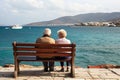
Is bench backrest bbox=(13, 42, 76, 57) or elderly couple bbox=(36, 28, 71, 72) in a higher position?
elderly couple bbox=(36, 28, 71, 72)

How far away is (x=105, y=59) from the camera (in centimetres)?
2869

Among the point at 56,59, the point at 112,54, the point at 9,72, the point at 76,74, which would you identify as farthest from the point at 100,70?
the point at 112,54

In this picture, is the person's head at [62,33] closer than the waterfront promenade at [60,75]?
No

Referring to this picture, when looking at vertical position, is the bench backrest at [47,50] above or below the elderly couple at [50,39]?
below

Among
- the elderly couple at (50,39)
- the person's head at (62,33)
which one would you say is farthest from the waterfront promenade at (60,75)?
the person's head at (62,33)

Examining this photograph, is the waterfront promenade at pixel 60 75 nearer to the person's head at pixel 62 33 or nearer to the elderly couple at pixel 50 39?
the elderly couple at pixel 50 39

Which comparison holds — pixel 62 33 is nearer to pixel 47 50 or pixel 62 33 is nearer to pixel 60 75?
pixel 47 50

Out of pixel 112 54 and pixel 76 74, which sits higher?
pixel 76 74

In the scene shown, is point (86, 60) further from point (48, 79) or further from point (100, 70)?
point (48, 79)

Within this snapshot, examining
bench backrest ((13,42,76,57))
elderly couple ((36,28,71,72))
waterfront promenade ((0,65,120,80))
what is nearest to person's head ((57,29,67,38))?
elderly couple ((36,28,71,72))

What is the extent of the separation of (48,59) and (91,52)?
24013 millimetres

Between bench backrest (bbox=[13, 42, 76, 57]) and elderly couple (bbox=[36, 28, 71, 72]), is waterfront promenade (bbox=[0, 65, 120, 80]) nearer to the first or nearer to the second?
elderly couple (bbox=[36, 28, 71, 72])

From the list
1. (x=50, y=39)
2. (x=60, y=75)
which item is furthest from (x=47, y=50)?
(x=60, y=75)

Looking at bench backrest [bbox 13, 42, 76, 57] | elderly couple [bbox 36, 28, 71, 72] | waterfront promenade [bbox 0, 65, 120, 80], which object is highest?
elderly couple [bbox 36, 28, 71, 72]
